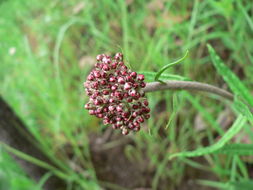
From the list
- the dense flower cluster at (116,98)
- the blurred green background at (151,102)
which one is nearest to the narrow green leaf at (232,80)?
the dense flower cluster at (116,98)

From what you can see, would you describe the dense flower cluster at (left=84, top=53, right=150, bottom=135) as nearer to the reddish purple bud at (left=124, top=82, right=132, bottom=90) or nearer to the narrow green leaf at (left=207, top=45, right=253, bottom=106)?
the reddish purple bud at (left=124, top=82, right=132, bottom=90)

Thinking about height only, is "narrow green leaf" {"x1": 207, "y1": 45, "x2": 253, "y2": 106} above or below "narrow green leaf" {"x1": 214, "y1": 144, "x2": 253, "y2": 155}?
above

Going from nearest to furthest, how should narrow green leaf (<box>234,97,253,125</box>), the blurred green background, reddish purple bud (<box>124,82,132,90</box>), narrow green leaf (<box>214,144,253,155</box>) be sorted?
reddish purple bud (<box>124,82,132,90</box>), narrow green leaf (<box>234,97,253,125</box>), narrow green leaf (<box>214,144,253,155</box>), the blurred green background

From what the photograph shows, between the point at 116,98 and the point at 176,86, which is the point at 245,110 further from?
the point at 116,98

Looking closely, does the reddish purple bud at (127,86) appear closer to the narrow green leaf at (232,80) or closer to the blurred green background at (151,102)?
the narrow green leaf at (232,80)

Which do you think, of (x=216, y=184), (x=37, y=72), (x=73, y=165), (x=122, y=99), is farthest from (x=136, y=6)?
(x=122, y=99)

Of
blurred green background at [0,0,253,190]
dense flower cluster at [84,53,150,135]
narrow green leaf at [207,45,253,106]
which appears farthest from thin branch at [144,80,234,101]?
blurred green background at [0,0,253,190]
